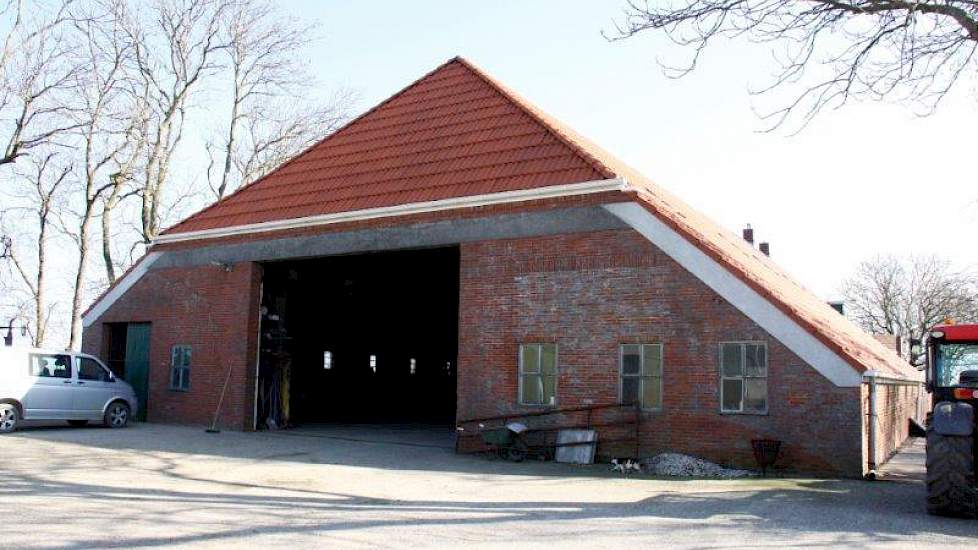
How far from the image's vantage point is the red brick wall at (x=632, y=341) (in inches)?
508

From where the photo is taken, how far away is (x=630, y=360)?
14.5 metres

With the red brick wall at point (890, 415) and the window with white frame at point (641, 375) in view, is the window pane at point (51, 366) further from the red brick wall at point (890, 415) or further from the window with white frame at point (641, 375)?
the red brick wall at point (890, 415)

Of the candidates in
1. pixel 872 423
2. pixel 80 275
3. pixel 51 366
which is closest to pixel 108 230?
pixel 80 275

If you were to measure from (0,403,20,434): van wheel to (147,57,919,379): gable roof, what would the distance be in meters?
5.97

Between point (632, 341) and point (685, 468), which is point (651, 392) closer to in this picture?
point (632, 341)

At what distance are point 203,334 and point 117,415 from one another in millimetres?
2690

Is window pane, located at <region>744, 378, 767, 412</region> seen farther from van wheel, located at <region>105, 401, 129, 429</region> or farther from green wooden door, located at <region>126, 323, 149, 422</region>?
green wooden door, located at <region>126, 323, 149, 422</region>

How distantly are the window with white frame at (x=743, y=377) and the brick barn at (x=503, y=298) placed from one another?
0.08 feet

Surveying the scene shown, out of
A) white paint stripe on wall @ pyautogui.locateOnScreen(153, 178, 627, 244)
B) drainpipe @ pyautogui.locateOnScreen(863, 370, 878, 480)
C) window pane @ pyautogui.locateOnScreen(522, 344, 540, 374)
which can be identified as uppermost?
white paint stripe on wall @ pyautogui.locateOnScreen(153, 178, 627, 244)

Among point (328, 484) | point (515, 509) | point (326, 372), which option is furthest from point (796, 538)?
point (326, 372)

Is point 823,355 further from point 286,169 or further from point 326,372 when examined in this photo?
point 326,372

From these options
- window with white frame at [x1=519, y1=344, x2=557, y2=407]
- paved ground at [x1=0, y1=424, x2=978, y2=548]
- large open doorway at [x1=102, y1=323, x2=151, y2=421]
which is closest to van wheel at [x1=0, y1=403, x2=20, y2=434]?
paved ground at [x1=0, y1=424, x2=978, y2=548]

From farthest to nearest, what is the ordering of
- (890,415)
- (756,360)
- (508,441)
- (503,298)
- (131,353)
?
(131,353), (890,415), (503,298), (508,441), (756,360)

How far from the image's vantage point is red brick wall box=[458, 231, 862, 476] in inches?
508
